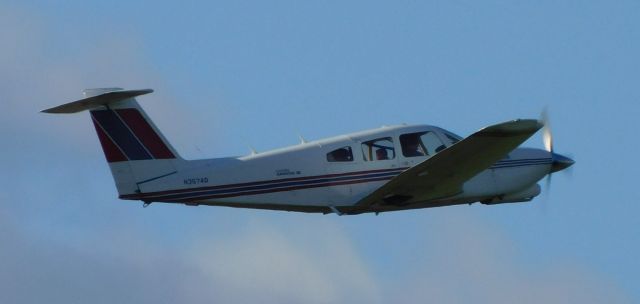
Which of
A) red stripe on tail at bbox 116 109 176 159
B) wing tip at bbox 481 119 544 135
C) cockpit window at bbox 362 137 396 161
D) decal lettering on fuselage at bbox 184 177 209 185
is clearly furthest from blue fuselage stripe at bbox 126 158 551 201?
wing tip at bbox 481 119 544 135

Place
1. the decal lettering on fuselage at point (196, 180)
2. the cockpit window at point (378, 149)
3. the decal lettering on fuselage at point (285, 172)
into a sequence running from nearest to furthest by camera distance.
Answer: the decal lettering on fuselage at point (196, 180), the decal lettering on fuselage at point (285, 172), the cockpit window at point (378, 149)

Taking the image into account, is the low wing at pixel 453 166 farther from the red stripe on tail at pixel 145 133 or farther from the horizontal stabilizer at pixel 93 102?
the horizontal stabilizer at pixel 93 102

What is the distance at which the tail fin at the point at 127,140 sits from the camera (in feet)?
122

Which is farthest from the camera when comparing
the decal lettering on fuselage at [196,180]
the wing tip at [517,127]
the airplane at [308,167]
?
the decal lettering on fuselage at [196,180]

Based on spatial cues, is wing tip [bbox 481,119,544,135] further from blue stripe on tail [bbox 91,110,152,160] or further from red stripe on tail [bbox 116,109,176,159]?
blue stripe on tail [bbox 91,110,152,160]

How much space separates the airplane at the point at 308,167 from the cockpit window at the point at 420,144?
0.06 ft

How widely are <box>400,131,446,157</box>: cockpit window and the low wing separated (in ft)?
2.64

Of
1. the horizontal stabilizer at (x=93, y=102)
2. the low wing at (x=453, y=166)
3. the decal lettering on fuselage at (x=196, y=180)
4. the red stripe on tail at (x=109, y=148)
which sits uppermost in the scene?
the horizontal stabilizer at (x=93, y=102)

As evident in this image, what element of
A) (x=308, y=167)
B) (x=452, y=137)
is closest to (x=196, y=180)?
(x=308, y=167)

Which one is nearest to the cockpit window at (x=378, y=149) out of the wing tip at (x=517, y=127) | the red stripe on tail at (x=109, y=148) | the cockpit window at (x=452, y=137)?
the cockpit window at (x=452, y=137)

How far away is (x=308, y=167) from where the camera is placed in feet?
125

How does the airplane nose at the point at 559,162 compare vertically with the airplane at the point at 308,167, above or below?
below

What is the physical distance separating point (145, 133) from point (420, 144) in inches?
213

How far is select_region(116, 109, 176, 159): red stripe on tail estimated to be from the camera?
37625 mm
